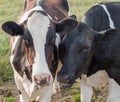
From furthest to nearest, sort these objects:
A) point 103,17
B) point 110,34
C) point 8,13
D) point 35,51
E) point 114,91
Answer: point 8,13, point 103,17, point 114,91, point 110,34, point 35,51

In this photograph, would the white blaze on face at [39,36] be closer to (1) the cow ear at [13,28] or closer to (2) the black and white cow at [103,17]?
(1) the cow ear at [13,28]

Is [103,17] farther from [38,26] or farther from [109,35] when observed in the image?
[38,26]

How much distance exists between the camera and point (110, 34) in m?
5.20

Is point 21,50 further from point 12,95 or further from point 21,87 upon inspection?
point 12,95

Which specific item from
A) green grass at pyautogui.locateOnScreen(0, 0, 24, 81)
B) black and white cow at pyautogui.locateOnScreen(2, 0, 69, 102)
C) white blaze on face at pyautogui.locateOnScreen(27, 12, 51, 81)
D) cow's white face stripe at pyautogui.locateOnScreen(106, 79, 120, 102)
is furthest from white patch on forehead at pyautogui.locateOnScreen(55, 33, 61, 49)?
green grass at pyautogui.locateOnScreen(0, 0, 24, 81)

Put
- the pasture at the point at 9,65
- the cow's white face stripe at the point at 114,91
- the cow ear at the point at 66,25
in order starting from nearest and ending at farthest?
1. the cow ear at the point at 66,25
2. the cow's white face stripe at the point at 114,91
3. the pasture at the point at 9,65

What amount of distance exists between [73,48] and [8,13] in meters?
7.52

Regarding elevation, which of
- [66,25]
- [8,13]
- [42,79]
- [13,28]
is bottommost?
[8,13]

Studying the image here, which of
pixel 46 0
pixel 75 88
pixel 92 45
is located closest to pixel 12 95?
pixel 75 88

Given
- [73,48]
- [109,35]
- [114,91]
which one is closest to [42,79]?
[73,48]

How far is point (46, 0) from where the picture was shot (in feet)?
21.3

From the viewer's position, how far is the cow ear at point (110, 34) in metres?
5.16

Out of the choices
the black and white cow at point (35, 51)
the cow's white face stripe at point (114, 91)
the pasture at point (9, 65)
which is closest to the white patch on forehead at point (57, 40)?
the black and white cow at point (35, 51)

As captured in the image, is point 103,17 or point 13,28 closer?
point 13,28
